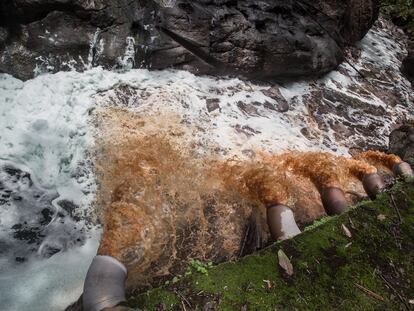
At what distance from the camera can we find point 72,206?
456cm

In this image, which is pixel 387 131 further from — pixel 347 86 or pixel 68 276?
pixel 68 276

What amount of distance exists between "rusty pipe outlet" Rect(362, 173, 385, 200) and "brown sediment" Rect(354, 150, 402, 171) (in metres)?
0.84

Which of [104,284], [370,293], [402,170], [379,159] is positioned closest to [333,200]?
[402,170]

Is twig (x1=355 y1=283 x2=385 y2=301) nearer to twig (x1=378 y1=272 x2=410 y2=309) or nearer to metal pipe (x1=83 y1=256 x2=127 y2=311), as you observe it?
twig (x1=378 y1=272 x2=410 y2=309)

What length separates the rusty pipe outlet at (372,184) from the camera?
17.5 ft

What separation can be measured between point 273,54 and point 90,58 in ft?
12.5

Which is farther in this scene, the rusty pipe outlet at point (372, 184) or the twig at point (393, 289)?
the rusty pipe outlet at point (372, 184)

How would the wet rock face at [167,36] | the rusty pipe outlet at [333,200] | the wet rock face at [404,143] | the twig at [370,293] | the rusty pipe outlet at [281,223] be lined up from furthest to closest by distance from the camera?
the wet rock face at [404,143], the wet rock face at [167,36], the rusty pipe outlet at [333,200], the rusty pipe outlet at [281,223], the twig at [370,293]

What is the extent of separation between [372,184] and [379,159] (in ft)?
4.28

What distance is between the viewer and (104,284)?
3189mm

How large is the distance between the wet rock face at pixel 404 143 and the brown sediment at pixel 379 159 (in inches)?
13.0

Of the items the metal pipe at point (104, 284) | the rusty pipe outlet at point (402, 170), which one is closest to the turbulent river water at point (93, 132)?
the metal pipe at point (104, 284)

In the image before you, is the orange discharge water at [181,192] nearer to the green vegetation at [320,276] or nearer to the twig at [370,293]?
the green vegetation at [320,276]

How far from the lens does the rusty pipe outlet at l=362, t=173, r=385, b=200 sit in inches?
209
